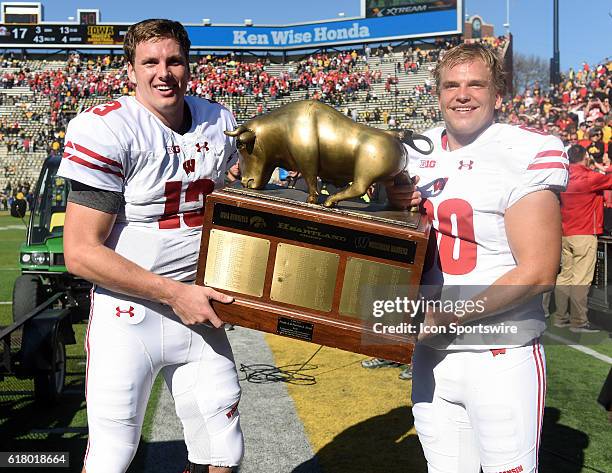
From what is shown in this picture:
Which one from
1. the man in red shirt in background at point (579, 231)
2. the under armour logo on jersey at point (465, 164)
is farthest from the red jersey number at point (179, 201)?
the man in red shirt in background at point (579, 231)

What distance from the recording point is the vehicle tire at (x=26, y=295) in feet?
21.1

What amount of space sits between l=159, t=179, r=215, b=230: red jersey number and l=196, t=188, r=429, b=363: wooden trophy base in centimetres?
16

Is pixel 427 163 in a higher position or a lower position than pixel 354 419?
higher

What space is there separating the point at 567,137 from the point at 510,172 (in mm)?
7581

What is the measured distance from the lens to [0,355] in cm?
394

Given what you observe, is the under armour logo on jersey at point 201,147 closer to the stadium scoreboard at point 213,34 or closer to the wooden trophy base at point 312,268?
the wooden trophy base at point 312,268

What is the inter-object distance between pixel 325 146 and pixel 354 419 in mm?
2504

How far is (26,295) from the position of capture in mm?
6496

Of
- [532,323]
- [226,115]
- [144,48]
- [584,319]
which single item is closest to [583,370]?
[584,319]

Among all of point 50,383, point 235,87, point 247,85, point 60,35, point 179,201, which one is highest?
point 60,35

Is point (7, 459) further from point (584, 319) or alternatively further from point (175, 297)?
point (584, 319)

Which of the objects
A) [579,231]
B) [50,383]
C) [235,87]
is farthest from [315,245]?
[235,87]

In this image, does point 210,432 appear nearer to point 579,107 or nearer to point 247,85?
point 579,107

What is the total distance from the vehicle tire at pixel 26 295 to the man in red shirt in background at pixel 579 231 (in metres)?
5.39
